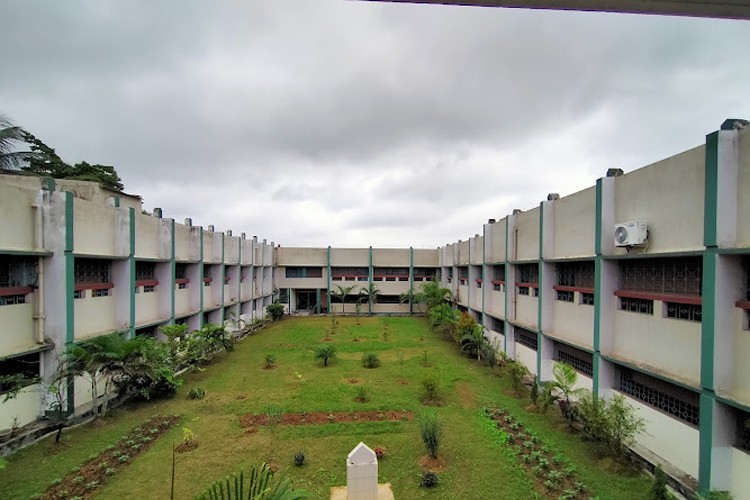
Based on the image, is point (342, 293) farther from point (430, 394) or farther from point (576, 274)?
point (576, 274)

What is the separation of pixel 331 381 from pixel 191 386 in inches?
195

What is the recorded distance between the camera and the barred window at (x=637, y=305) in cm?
827

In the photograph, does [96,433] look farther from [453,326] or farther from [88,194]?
[453,326]

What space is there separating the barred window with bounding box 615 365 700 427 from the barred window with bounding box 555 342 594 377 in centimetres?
119

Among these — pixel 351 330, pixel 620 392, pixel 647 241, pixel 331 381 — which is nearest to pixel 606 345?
pixel 620 392

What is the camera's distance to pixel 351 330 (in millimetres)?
24266

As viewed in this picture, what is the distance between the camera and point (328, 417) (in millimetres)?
10344

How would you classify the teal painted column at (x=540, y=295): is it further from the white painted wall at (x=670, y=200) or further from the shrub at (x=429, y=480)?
the shrub at (x=429, y=480)

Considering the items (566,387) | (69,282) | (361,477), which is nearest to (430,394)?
(566,387)

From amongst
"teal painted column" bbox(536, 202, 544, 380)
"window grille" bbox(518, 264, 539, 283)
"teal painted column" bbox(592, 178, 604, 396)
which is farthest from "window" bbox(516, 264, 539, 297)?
"teal painted column" bbox(592, 178, 604, 396)

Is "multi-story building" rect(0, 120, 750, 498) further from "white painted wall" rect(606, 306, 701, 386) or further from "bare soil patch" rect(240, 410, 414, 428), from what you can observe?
"bare soil patch" rect(240, 410, 414, 428)

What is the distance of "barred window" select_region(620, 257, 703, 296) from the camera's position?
7137 millimetres

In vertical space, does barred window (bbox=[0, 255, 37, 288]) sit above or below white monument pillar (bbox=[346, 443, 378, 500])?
above

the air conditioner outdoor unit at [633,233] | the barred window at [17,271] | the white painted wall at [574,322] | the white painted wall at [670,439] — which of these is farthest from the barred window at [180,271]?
the white painted wall at [670,439]
